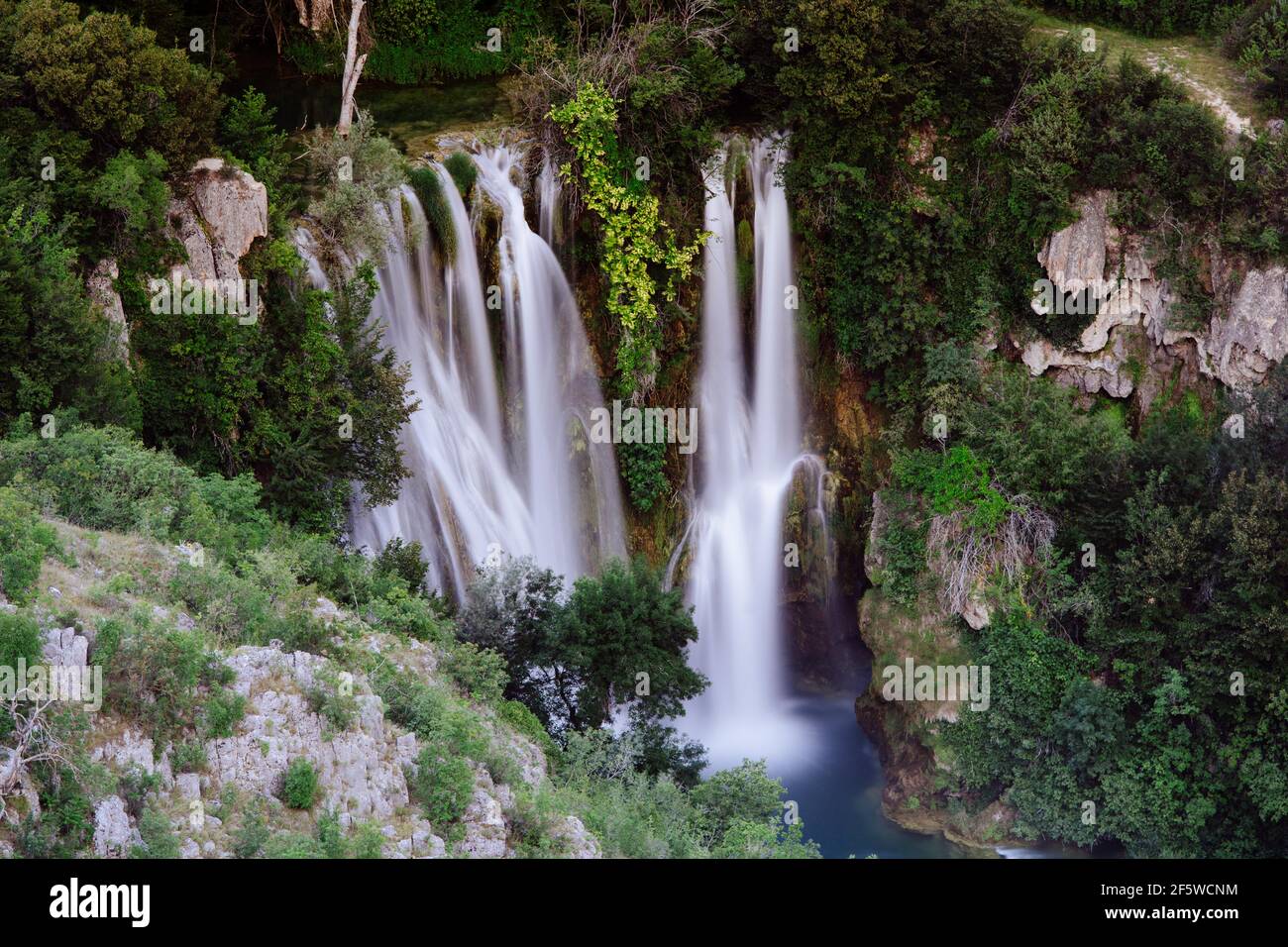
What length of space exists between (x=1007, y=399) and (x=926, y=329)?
1.99 metres

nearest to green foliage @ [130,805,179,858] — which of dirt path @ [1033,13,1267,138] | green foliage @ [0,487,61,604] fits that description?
green foliage @ [0,487,61,604]

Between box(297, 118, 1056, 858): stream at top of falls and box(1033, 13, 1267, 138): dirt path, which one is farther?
box(1033, 13, 1267, 138): dirt path

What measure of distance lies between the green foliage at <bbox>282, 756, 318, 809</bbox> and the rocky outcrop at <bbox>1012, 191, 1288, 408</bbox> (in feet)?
52.4

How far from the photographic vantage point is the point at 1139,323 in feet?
76.0

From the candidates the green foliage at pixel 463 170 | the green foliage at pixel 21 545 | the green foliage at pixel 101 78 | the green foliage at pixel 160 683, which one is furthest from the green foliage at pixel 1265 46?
the green foliage at pixel 21 545

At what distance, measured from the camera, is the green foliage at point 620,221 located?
2184 centimetres

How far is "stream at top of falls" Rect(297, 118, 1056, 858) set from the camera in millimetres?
20859

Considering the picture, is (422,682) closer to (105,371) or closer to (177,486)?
(177,486)

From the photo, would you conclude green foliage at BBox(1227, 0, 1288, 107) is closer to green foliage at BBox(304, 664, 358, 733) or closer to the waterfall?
the waterfall

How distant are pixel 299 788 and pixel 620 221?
13073mm

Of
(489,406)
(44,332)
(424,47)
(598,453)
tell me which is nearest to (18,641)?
(44,332)

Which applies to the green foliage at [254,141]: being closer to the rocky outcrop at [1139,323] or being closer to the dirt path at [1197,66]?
the rocky outcrop at [1139,323]

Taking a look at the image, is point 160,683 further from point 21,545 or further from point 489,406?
point 489,406

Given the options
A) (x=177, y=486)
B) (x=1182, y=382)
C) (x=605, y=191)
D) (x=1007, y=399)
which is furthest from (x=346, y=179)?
(x=1182, y=382)
